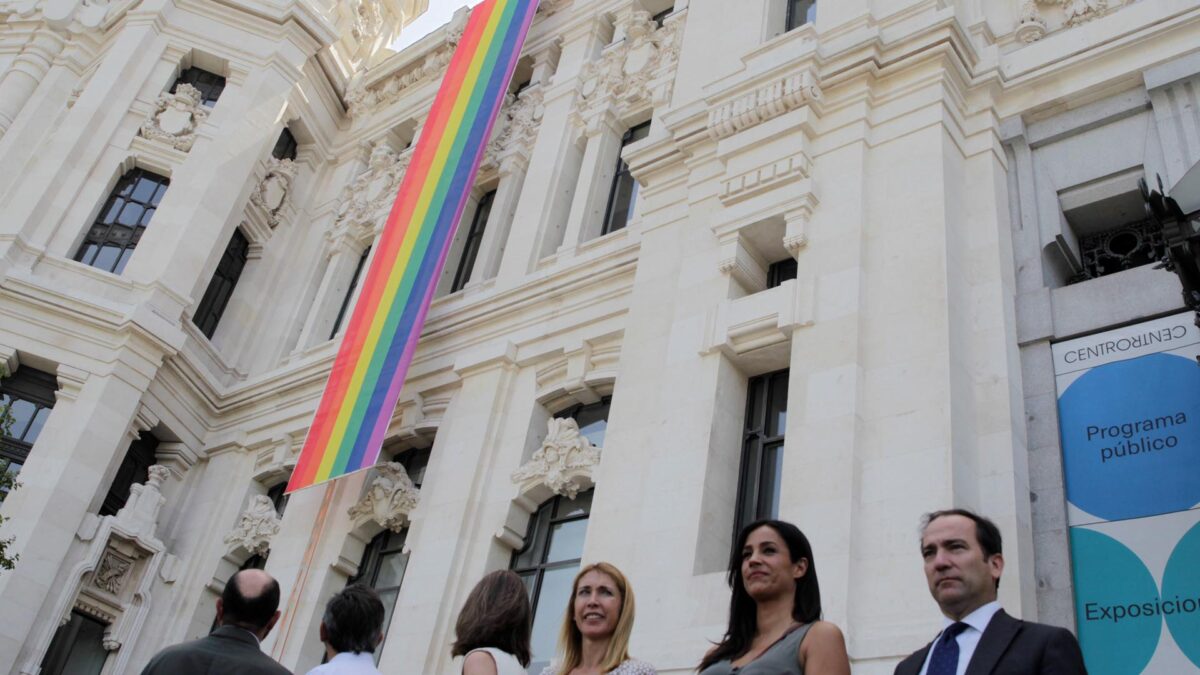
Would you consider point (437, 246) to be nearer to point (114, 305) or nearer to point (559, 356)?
point (559, 356)

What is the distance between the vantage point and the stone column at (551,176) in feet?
59.7

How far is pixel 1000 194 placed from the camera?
11.8m

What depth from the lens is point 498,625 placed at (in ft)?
17.5

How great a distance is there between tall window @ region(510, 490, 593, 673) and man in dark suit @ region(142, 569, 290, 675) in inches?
330

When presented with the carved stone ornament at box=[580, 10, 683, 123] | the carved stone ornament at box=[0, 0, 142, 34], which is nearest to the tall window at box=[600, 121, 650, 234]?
the carved stone ornament at box=[580, 10, 683, 123]

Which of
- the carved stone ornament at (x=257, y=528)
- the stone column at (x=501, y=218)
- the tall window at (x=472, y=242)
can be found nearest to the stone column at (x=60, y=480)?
the carved stone ornament at (x=257, y=528)

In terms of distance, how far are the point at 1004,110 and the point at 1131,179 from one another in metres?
1.72

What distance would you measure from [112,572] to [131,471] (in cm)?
208

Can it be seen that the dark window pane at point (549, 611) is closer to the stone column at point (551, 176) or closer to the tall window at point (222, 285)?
the stone column at point (551, 176)

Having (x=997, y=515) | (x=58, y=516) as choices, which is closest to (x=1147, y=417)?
(x=997, y=515)

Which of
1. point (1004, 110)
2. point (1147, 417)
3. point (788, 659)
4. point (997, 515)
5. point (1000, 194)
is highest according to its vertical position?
point (1004, 110)

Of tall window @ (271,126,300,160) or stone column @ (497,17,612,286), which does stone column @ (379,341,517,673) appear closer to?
stone column @ (497,17,612,286)

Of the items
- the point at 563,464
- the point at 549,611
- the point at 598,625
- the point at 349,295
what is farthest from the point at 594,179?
the point at 598,625

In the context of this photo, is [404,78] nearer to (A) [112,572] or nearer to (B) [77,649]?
(A) [112,572]
